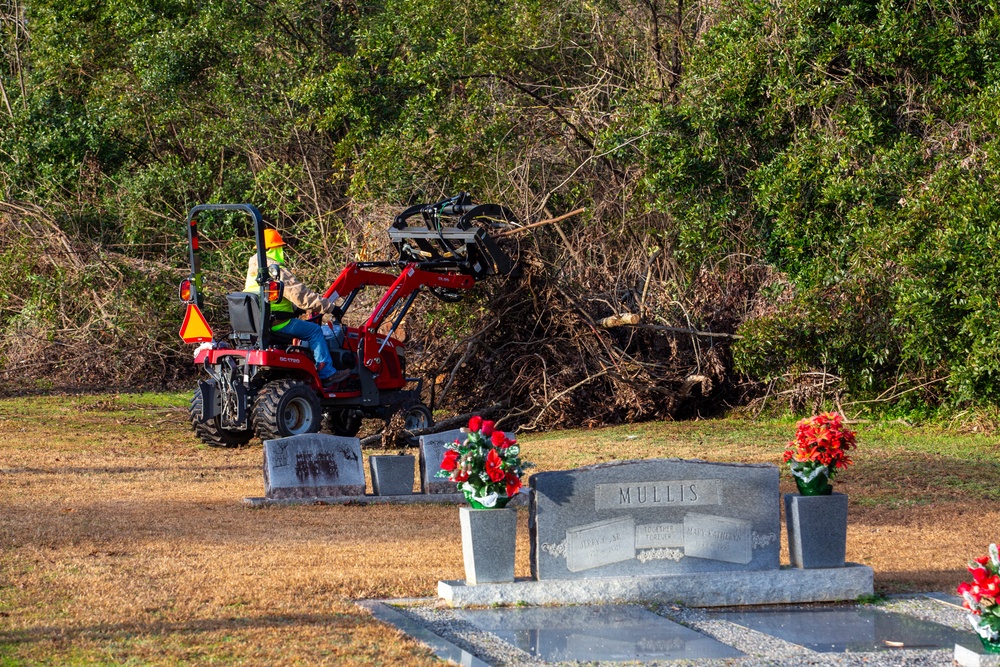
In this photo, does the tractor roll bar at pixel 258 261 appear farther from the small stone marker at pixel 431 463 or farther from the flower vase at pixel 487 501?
the flower vase at pixel 487 501

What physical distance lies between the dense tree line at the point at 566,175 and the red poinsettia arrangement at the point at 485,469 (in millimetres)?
7214

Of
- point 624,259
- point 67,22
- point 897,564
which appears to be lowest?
point 897,564

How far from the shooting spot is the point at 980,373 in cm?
1355

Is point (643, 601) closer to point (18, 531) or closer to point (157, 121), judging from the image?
point (18, 531)

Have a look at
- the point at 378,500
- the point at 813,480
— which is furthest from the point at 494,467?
the point at 378,500

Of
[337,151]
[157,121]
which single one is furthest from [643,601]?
[157,121]

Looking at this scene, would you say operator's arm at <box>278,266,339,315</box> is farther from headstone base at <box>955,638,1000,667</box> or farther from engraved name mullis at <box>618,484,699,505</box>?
headstone base at <box>955,638,1000,667</box>

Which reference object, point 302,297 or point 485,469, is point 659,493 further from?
point 302,297

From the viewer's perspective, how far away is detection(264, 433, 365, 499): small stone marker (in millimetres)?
11461

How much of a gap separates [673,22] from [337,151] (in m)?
5.98

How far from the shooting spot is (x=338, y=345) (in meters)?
16.0

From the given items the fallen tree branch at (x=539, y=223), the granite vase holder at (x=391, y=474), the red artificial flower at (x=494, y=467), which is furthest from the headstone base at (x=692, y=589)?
the fallen tree branch at (x=539, y=223)

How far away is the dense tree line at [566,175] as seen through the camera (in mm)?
14102

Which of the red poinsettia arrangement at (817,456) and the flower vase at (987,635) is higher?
the red poinsettia arrangement at (817,456)
